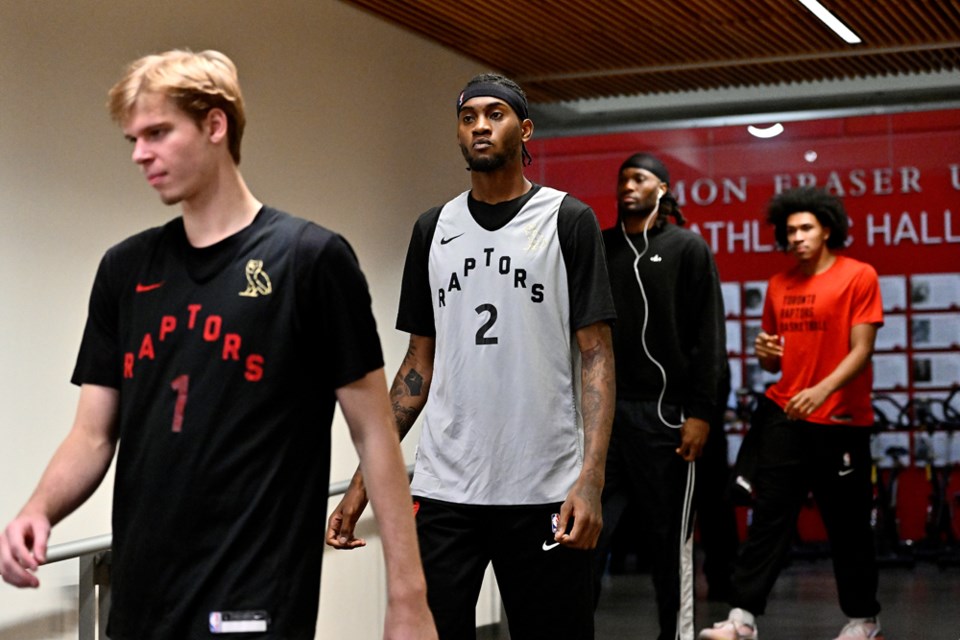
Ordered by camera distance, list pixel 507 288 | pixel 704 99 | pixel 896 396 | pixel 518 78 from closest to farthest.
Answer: pixel 507 288
pixel 518 78
pixel 704 99
pixel 896 396

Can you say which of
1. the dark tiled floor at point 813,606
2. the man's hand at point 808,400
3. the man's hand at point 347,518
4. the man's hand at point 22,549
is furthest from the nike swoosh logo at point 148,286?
the dark tiled floor at point 813,606

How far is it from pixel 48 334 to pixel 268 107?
4.97 ft

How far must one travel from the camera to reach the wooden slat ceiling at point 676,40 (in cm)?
621

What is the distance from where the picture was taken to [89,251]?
4543 mm

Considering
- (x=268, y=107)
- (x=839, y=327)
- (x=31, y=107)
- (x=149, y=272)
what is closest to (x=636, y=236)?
(x=839, y=327)

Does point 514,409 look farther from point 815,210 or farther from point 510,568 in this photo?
point 815,210

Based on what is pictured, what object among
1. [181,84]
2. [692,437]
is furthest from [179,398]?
[692,437]

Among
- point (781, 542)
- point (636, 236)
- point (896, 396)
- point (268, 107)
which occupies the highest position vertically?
point (268, 107)

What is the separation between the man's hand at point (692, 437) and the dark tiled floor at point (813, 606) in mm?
1420

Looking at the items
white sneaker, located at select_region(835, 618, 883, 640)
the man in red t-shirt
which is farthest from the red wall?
white sneaker, located at select_region(835, 618, 883, 640)

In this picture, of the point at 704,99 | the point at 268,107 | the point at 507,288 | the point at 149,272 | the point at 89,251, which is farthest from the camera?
the point at 704,99

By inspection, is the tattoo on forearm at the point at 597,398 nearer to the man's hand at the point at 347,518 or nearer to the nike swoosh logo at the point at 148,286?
the man's hand at the point at 347,518

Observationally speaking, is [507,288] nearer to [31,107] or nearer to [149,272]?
[149,272]

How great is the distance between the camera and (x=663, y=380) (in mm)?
5523
